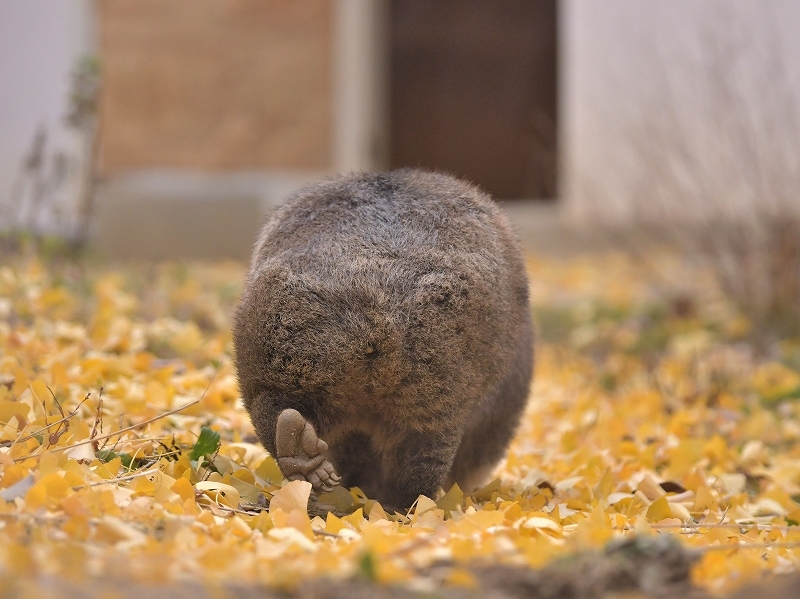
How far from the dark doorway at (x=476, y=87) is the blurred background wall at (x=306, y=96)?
2 cm

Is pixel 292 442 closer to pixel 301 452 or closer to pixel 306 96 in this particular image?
pixel 301 452

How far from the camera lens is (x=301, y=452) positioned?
8.17 ft

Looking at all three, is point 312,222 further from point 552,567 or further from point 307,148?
point 307,148

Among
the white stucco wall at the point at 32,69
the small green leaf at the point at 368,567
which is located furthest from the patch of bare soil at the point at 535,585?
the white stucco wall at the point at 32,69

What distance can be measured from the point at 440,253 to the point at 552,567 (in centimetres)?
108

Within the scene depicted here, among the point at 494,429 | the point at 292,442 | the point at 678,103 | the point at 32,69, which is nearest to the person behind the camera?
the point at 292,442

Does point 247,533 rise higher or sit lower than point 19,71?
lower

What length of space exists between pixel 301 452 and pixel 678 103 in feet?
19.6

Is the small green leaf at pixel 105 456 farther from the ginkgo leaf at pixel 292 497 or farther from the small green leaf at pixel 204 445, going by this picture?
the ginkgo leaf at pixel 292 497

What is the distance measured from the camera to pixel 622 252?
786cm

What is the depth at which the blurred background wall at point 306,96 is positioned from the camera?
9641 mm

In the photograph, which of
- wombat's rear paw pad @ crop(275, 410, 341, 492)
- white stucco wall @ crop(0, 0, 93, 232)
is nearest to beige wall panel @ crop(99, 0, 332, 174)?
white stucco wall @ crop(0, 0, 93, 232)

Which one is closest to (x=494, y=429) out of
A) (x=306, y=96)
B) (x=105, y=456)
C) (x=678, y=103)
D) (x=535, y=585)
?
(x=105, y=456)

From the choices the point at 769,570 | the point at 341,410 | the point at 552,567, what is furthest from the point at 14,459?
the point at 769,570
